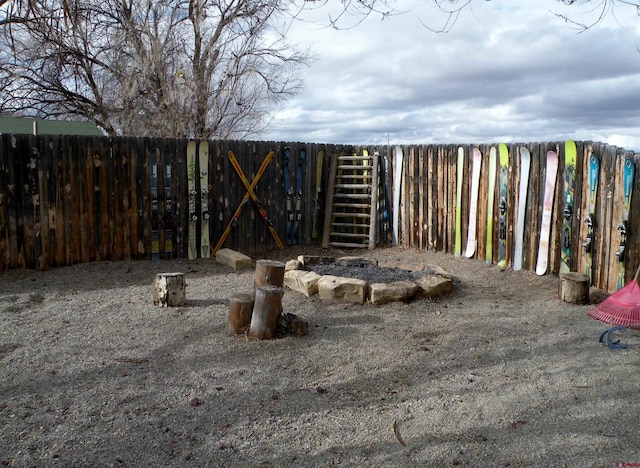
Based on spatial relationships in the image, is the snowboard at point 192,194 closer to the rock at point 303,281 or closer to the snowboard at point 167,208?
the snowboard at point 167,208

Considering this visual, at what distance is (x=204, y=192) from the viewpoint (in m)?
8.84

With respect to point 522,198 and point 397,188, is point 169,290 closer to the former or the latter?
point 522,198

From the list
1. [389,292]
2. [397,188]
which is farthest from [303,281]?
[397,188]

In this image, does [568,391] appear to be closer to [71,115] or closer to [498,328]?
[498,328]

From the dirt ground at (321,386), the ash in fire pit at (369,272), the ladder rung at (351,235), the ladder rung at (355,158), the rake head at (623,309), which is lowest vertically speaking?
the dirt ground at (321,386)

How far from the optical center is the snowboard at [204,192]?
347 inches

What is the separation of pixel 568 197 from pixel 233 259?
4.47 m

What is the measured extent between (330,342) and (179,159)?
15.4 ft

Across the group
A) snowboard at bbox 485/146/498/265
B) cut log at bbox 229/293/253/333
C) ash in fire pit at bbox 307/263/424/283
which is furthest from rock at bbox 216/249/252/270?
snowboard at bbox 485/146/498/265

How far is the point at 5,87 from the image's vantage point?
1385 centimetres

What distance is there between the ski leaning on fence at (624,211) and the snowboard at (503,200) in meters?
1.89

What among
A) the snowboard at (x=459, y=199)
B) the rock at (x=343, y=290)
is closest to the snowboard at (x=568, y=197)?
the snowboard at (x=459, y=199)

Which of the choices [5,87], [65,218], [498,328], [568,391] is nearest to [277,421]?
[568,391]

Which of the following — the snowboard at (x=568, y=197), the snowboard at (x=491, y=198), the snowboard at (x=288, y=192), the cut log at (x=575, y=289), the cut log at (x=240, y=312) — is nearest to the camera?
the cut log at (x=240, y=312)
